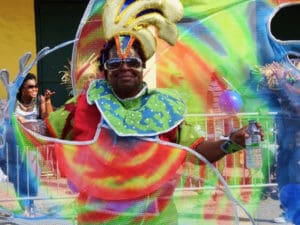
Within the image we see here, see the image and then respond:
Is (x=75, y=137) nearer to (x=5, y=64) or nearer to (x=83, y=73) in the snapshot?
(x=83, y=73)

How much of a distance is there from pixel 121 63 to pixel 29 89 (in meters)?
2.24

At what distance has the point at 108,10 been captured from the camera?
2.73 m

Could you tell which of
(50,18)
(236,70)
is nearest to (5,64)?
(50,18)

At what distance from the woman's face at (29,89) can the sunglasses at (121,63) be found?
2.03 m

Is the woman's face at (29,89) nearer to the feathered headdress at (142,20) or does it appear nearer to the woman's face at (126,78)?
the feathered headdress at (142,20)

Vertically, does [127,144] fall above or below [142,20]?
below

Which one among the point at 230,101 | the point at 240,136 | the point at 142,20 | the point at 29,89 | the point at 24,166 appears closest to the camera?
the point at 240,136

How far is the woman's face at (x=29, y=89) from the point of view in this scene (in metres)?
4.54

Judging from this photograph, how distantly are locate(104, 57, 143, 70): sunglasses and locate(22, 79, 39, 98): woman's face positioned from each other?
6.65 ft

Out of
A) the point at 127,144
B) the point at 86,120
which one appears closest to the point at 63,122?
the point at 86,120

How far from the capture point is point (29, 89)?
4.66 meters

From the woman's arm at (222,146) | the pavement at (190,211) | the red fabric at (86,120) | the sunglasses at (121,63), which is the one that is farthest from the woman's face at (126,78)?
the pavement at (190,211)

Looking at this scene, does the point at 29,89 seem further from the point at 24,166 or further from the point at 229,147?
the point at 229,147

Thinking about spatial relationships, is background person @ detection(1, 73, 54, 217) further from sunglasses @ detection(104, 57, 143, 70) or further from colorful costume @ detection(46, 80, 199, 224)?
sunglasses @ detection(104, 57, 143, 70)
